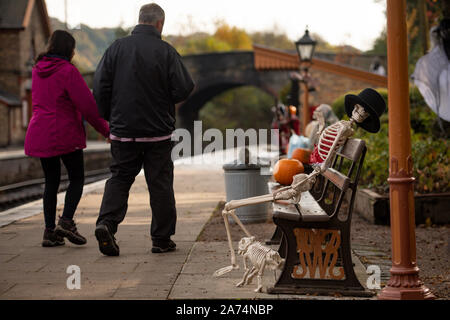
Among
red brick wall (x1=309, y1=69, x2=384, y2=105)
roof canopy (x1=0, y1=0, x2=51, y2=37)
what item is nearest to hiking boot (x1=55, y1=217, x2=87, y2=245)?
red brick wall (x1=309, y1=69, x2=384, y2=105)

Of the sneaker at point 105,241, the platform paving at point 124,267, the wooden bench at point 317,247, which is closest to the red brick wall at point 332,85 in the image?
the platform paving at point 124,267

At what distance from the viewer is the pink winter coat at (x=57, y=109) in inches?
245

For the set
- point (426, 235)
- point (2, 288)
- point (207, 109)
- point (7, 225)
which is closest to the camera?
point (2, 288)

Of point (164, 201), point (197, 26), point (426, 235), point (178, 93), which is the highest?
point (197, 26)

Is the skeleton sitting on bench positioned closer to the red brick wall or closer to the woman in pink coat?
the woman in pink coat

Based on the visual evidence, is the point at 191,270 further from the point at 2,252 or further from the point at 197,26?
the point at 197,26

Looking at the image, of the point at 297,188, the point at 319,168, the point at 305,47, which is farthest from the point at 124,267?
the point at 305,47

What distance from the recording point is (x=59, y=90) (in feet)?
20.6

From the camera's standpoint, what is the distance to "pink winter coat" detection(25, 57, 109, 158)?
20.4 ft

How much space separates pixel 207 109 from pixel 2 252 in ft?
247

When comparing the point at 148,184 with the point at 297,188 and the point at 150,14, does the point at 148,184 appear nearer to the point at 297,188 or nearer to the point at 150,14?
the point at 150,14

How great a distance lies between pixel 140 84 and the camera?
19.3ft
